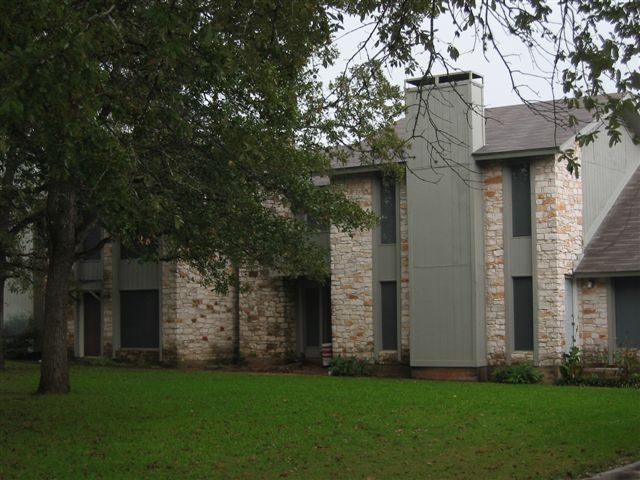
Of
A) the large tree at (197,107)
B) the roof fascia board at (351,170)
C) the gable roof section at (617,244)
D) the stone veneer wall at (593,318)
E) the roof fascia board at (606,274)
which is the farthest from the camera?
the roof fascia board at (351,170)

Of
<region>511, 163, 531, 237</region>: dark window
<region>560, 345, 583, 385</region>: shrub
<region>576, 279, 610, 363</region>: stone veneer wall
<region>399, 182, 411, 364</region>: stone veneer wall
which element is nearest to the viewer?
<region>560, 345, 583, 385</region>: shrub

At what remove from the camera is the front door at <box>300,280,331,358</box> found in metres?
28.3

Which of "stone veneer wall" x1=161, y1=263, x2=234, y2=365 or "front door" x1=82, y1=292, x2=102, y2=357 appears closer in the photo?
"stone veneer wall" x1=161, y1=263, x2=234, y2=365

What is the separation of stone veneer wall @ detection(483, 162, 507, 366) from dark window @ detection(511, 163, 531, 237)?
29cm

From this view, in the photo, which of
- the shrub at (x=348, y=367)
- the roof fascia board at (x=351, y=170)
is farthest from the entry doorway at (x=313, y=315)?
the roof fascia board at (x=351, y=170)

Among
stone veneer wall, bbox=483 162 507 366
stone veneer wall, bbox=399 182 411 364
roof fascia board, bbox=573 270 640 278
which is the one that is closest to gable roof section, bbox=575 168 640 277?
roof fascia board, bbox=573 270 640 278

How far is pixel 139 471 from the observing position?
1127 centimetres

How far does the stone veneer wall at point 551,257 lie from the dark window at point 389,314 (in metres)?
3.88

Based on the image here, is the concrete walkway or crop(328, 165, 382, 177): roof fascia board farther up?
crop(328, 165, 382, 177): roof fascia board

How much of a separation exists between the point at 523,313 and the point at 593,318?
1.64 meters

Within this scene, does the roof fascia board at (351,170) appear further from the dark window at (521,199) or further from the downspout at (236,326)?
the downspout at (236,326)

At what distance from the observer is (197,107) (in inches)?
550

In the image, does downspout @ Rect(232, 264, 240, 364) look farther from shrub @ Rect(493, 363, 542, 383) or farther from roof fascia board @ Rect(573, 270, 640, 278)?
roof fascia board @ Rect(573, 270, 640, 278)

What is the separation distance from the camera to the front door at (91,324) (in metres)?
30.2
